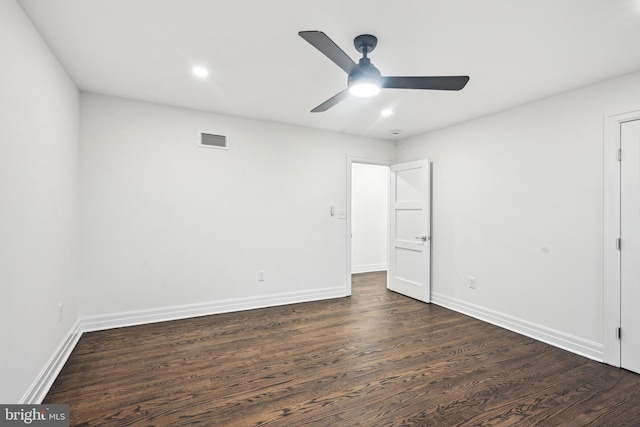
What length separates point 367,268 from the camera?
673cm

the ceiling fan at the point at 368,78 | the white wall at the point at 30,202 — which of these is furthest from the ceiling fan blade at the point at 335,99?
the white wall at the point at 30,202

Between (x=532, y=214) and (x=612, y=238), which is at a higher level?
(x=532, y=214)

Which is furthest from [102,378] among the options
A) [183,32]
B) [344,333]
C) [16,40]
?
[183,32]

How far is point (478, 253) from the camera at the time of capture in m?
3.94

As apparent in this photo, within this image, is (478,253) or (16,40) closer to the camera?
(16,40)

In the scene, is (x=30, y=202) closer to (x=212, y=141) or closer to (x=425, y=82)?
(x=212, y=141)

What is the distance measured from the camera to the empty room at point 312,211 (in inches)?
78.1

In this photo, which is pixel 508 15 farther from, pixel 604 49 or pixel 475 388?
pixel 475 388

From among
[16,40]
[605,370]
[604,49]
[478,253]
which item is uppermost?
[604,49]

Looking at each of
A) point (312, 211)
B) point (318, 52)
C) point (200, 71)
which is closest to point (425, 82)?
point (318, 52)

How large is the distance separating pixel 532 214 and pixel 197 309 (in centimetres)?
400

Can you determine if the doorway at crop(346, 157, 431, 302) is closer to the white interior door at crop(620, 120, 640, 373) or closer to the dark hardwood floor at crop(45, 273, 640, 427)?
the dark hardwood floor at crop(45, 273, 640, 427)

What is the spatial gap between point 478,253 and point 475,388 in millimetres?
1989

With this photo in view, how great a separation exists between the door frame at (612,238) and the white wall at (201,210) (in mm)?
2967
